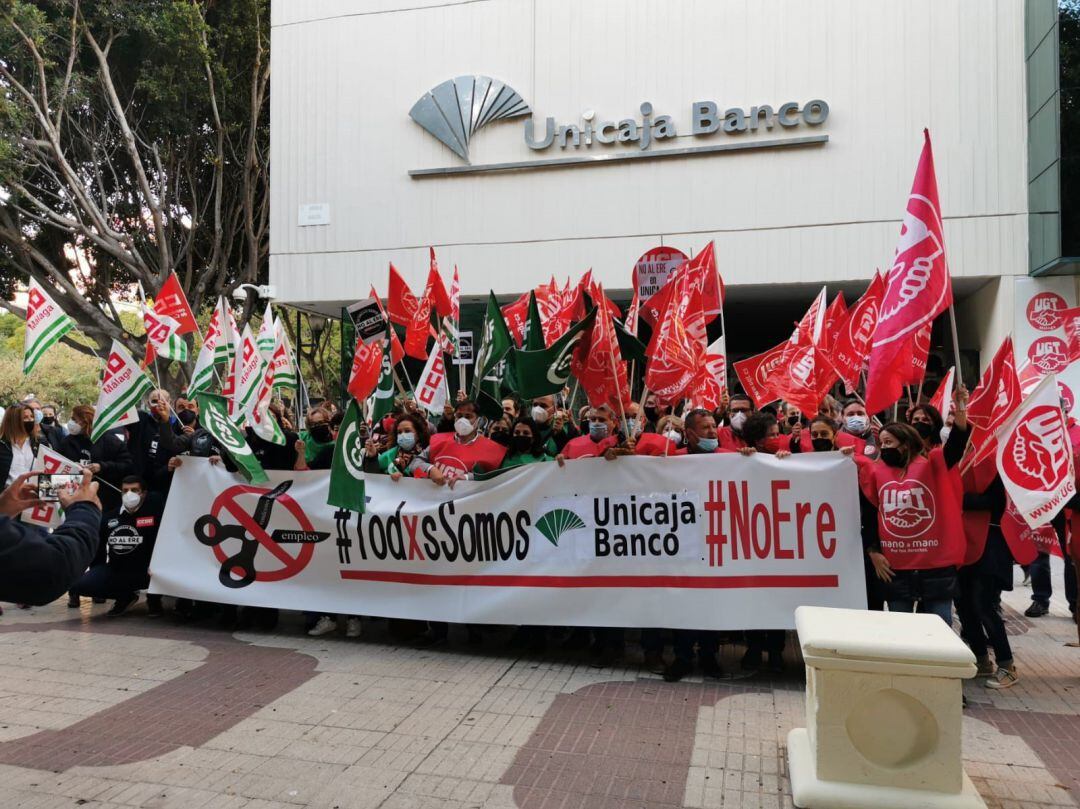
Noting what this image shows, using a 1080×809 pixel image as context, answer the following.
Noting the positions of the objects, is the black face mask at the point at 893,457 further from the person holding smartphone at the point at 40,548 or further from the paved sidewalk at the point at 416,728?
the person holding smartphone at the point at 40,548

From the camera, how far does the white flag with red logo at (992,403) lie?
5.45 metres

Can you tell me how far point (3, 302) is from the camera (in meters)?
20.5

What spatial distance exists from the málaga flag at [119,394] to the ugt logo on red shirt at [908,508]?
6.10 metres

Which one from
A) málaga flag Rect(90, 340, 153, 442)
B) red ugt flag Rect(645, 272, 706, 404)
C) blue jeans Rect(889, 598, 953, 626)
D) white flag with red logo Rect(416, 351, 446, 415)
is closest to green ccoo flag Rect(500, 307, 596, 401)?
red ugt flag Rect(645, 272, 706, 404)

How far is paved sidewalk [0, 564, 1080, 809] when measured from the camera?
3.93 metres

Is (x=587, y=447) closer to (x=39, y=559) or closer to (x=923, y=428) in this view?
(x=923, y=428)

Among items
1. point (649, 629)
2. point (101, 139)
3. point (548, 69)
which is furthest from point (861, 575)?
point (101, 139)

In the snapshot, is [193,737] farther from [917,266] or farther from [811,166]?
[811,166]

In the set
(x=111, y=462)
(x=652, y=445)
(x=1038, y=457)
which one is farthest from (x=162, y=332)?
(x=1038, y=457)

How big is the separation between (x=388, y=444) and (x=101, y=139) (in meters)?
17.2

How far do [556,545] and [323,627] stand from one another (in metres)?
2.16

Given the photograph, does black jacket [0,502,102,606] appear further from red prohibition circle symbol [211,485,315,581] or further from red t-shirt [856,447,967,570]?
red t-shirt [856,447,967,570]

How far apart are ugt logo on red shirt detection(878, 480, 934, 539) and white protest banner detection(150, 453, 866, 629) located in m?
0.27

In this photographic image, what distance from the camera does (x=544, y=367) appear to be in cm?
588
